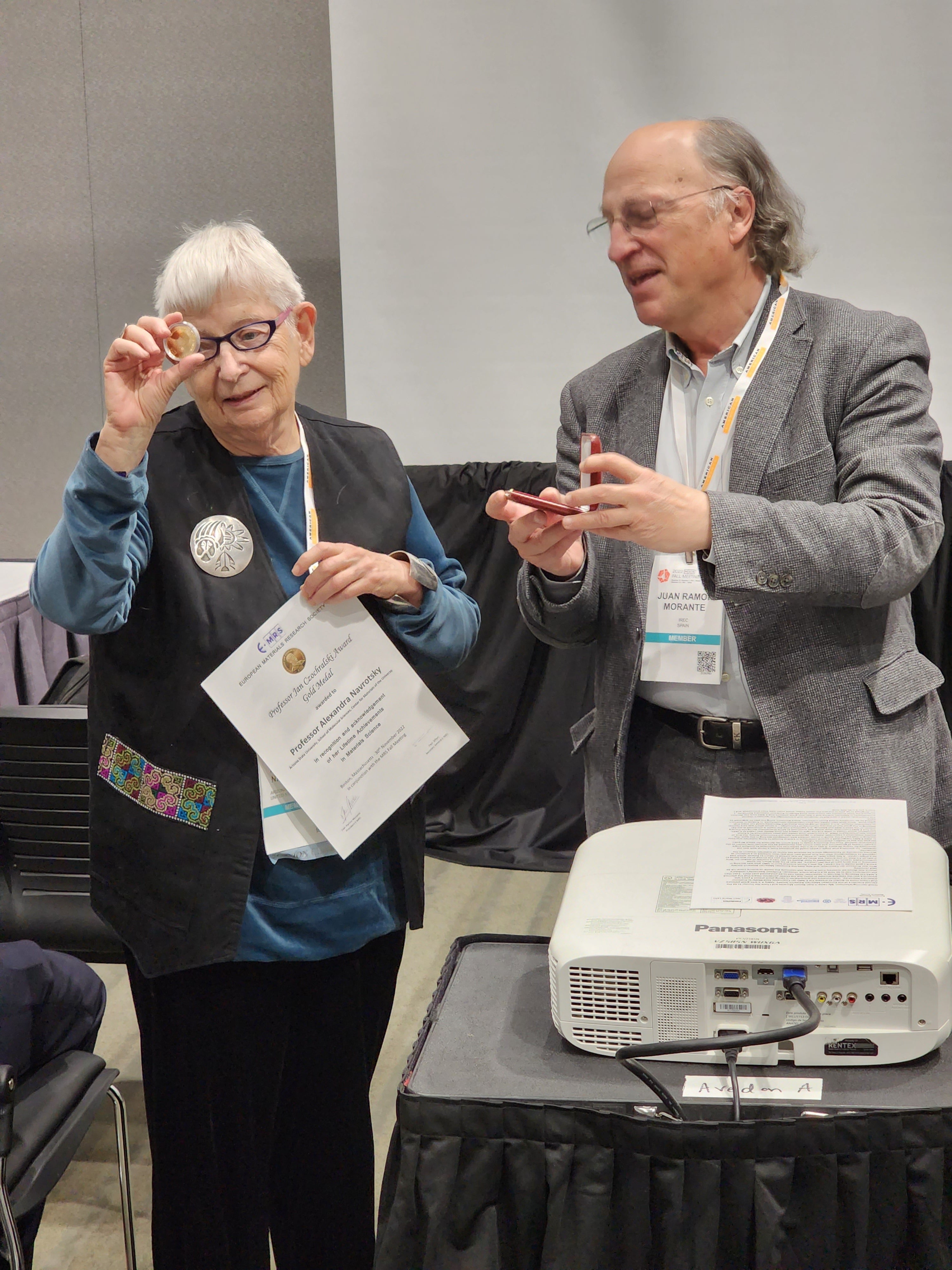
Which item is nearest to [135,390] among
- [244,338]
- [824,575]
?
[244,338]

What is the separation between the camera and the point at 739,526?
3.90 ft

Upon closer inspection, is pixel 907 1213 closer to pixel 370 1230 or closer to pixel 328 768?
pixel 328 768

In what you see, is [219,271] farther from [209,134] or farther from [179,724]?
[209,134]

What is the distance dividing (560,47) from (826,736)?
2407 mm

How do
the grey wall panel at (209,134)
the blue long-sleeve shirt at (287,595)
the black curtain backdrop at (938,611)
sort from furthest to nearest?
the grey wall panel at (209,134) < the black curtain backdrop at (938,611) < the blue long-sleeve shirt at (287,595)

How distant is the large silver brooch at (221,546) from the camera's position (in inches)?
51.4

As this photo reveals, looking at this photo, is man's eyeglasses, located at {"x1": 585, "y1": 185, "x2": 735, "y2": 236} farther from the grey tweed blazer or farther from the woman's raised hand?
the woman's raised hand

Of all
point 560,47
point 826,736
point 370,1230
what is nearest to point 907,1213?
point 826,736

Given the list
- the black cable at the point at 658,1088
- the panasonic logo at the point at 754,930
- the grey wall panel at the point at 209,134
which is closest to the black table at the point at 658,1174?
the black cable at the point at 658,1088

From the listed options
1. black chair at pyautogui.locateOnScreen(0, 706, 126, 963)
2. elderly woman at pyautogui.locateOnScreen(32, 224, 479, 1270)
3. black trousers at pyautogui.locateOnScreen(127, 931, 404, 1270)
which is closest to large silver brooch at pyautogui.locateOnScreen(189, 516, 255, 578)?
elderly woman at pyautogui.locateOnScreen(32, 224, 479, 1270)

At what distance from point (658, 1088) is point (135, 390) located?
86 centimetres

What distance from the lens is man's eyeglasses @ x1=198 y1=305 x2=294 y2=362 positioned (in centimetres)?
132

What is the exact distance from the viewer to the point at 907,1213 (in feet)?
2.93

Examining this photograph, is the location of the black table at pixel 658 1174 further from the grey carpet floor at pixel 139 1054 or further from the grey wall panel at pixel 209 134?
the grey wall panel at pixel 209 134
